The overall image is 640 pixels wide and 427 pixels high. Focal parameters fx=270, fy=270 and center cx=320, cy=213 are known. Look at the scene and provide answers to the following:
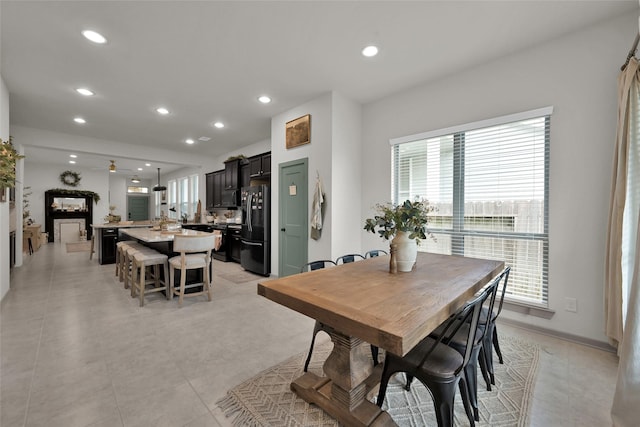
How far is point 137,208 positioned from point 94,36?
1292cm

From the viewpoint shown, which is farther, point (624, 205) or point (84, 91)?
point (84, 91)

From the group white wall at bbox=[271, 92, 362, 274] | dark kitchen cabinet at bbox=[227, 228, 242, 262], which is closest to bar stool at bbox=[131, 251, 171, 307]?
white wall at bbox=[271, 92, 362, 274]

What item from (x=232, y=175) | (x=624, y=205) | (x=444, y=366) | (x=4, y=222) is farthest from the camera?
(x=232, y=175)

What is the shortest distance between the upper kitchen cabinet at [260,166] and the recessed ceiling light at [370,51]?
9.85ft

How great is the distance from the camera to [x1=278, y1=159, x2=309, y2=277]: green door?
13.8 feet

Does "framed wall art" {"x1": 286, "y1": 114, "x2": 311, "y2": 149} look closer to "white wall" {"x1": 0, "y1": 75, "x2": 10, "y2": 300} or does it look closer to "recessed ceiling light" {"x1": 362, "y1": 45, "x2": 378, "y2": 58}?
"recessed ceiling light" {"x1": 362, "y1": 45, "x2": 378, "y2": 58}

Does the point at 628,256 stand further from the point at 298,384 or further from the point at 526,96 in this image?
the point at 298,384

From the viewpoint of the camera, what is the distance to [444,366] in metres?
1.33

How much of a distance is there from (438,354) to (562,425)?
89 centimetres

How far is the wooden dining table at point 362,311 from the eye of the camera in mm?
1099

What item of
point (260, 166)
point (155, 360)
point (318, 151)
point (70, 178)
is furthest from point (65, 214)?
point (155, 360)

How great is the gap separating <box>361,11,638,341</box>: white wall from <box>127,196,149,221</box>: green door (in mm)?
14960

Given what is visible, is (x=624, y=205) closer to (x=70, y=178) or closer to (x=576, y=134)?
(x=576, y=134)

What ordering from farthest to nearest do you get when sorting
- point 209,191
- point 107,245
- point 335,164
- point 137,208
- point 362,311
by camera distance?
1. point 137,208
2. point 209,191
3. point 107,245
4. point 335,164
5. point 362,311
